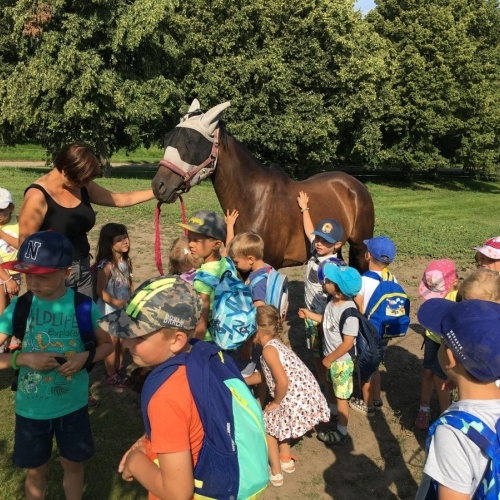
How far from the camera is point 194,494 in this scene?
1611 mm

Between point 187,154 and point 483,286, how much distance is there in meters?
2.75

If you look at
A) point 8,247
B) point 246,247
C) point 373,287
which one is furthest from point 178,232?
point 373,287

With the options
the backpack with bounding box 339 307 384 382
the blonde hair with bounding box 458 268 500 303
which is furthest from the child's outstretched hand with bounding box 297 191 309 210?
the blonde hair with bounding box 458 268 500 303

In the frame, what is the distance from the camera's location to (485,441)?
146 cm

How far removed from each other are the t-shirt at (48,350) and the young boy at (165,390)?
2.55 ft

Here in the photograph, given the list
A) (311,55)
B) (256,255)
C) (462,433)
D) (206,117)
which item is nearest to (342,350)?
(256,255)

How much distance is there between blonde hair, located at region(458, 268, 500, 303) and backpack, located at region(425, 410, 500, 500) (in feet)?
4.36

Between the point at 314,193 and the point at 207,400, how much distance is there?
450cm

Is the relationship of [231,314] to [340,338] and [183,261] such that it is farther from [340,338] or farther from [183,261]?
[340,338]

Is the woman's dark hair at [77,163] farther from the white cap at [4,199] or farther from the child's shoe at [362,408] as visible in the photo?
the child's shoe at [362,408]

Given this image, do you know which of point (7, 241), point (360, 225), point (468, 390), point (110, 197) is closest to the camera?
point (468, 390)

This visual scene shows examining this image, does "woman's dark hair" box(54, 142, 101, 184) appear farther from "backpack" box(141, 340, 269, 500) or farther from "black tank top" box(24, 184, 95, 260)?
"backpack" box(141, 340, 269, 500)

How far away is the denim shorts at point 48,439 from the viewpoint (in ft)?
7.84

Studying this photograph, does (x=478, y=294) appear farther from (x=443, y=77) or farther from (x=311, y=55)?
(x=443, y=77)
